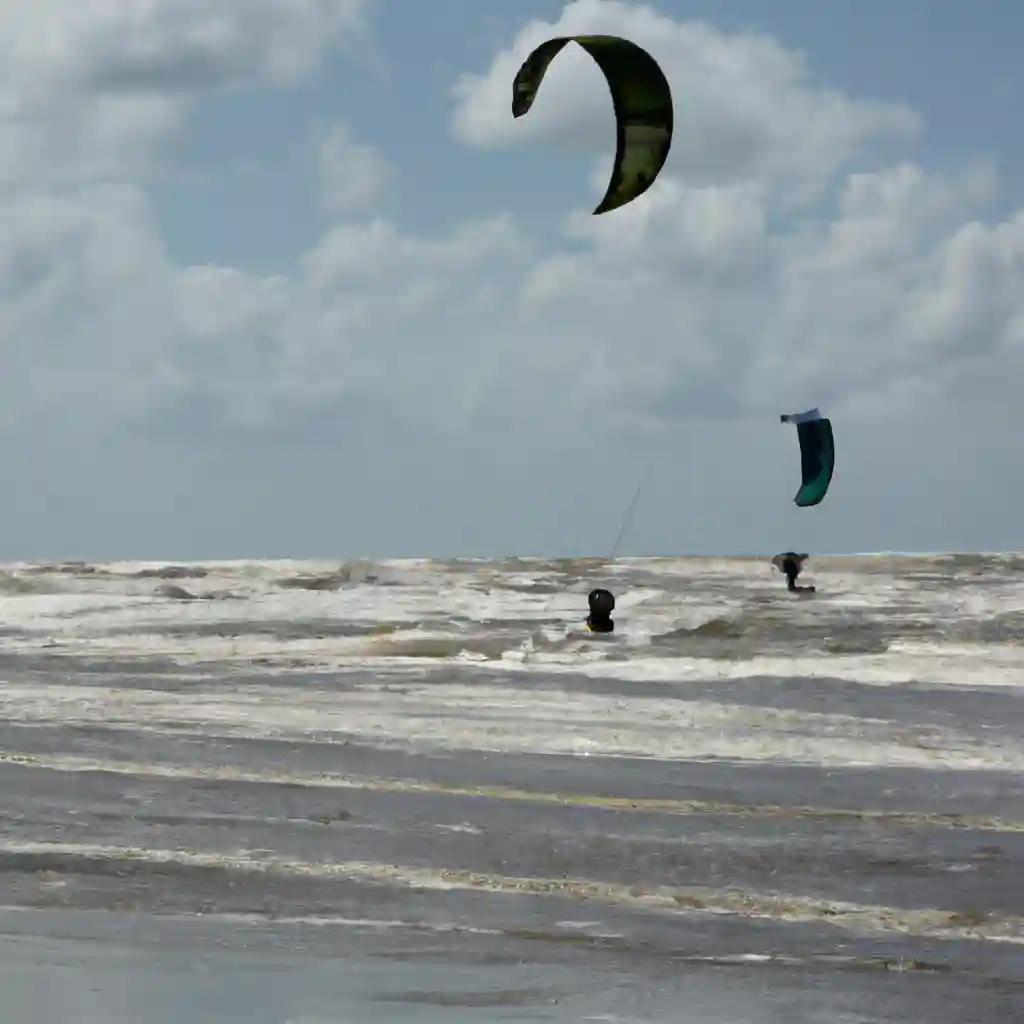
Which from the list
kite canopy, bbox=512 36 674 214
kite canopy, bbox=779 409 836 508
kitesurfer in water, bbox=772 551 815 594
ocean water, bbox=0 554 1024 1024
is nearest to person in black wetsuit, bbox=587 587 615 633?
ocean water, bbox=0 554 1024 1024

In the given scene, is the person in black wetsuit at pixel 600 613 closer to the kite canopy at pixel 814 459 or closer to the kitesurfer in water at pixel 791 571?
the kite canopy at pixel 814 459

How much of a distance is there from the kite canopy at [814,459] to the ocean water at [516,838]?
715 inches

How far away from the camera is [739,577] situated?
3255 inches

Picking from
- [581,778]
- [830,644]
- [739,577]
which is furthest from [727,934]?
[739,577]

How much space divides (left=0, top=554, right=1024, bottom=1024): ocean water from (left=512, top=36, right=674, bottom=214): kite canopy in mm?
5342

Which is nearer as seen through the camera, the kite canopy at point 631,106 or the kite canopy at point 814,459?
the kite canopy at point 631,106

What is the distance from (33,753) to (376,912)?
315 inches

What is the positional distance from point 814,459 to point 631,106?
98.9 ft

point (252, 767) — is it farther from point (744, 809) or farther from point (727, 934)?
point (727, 934)

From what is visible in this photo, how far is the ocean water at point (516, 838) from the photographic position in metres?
7.28

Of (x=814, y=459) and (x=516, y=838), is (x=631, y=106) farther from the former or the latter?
(x=814, y=459)

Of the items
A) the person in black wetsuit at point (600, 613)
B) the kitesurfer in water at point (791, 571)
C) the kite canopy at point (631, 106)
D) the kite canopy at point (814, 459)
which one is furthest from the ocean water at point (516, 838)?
the kitesurfer in water at point (791, 571)

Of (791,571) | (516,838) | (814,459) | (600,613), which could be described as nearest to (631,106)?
(516,838)

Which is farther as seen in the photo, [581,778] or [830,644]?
[830,644]
